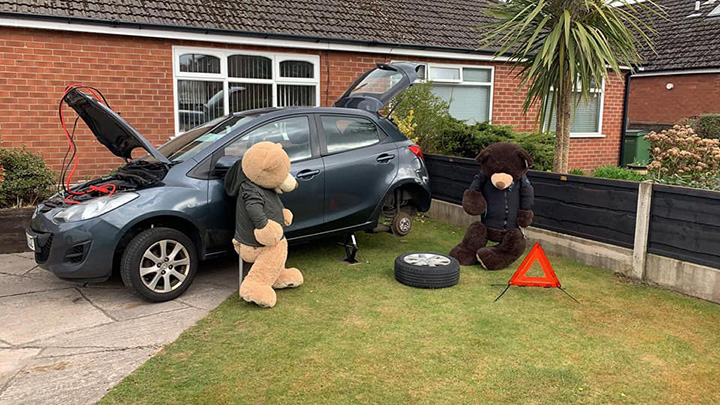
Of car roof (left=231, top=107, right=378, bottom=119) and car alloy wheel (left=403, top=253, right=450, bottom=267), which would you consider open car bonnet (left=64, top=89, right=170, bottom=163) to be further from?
car alloy wheel (left=403, top=253, right=450, bottom=267)

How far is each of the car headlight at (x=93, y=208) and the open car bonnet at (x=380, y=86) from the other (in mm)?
3204

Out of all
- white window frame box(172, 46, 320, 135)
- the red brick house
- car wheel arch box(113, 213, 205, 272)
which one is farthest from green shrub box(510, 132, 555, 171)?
car wheel arch box(113, 213, 205, 272)

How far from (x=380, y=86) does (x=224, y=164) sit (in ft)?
9.97

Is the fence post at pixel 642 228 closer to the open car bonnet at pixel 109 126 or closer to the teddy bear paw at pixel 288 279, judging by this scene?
the teddy bear paw at pixel 288 279

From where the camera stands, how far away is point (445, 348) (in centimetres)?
399

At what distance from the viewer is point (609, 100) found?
14.2m

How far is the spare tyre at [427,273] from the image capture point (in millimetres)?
5297

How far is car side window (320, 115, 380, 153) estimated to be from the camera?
6066 millimetres

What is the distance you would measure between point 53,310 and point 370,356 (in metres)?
2.97

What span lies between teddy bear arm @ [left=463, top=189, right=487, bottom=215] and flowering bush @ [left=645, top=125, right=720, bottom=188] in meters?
2.18

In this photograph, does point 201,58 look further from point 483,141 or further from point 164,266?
point 164,266

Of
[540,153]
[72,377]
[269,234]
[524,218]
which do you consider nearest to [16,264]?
[72,377]

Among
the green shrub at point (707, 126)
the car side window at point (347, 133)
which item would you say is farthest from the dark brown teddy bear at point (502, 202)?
the green shrub at point (707, 126)

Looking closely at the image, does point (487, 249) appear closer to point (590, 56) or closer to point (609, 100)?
point (590, 56)
